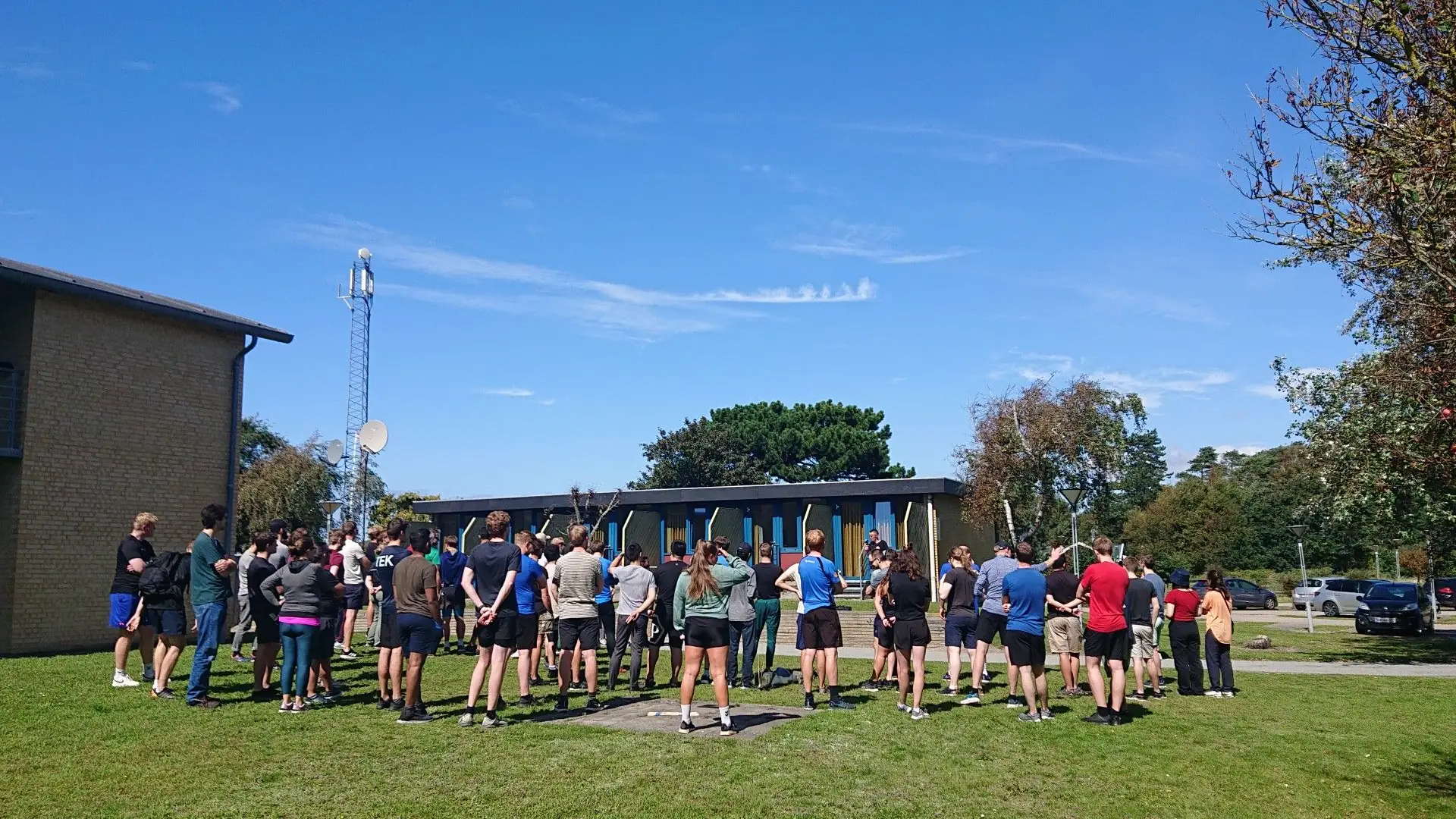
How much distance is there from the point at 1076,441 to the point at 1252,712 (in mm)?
24146

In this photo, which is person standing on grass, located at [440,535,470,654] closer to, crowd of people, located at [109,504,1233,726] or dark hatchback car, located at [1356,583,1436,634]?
crowd of people, located at [109,504,1233,726]

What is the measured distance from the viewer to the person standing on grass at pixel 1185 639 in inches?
478

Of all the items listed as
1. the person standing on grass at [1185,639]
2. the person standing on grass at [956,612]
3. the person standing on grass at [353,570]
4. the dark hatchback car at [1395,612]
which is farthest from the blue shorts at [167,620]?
the dark hatchback car at [1395,612]

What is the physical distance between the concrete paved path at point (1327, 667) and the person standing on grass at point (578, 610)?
19.1 ft

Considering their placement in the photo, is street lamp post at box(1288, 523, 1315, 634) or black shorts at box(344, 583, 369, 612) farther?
street lamp post at box(1288, 523, 1315, 634)

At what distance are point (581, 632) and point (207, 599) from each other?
12.0 ft

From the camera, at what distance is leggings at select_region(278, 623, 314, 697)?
9.45 m

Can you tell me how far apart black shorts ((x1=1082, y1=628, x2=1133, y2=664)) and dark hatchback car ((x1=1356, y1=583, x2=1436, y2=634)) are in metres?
20.3

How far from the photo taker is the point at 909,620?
33.3 feet

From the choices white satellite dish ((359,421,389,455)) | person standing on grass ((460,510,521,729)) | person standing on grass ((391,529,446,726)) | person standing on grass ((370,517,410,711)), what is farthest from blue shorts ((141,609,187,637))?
white satellite dish ((359,421,389,455))

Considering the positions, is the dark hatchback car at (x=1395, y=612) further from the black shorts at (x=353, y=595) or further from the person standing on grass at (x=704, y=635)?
the black shorts at (x=353, y=595)

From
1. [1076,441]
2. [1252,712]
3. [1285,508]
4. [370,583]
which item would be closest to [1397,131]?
[1252,712]

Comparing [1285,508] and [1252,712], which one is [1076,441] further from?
[1285,508]

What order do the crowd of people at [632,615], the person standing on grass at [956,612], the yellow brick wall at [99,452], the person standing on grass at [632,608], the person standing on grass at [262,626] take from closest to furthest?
the crowd of people at [632,615] < the person standing on grass at [262,626] < the person standing on grass at [632,608] < the person standing on grass at [956,612] < the yellow brick wall at [99,452]
